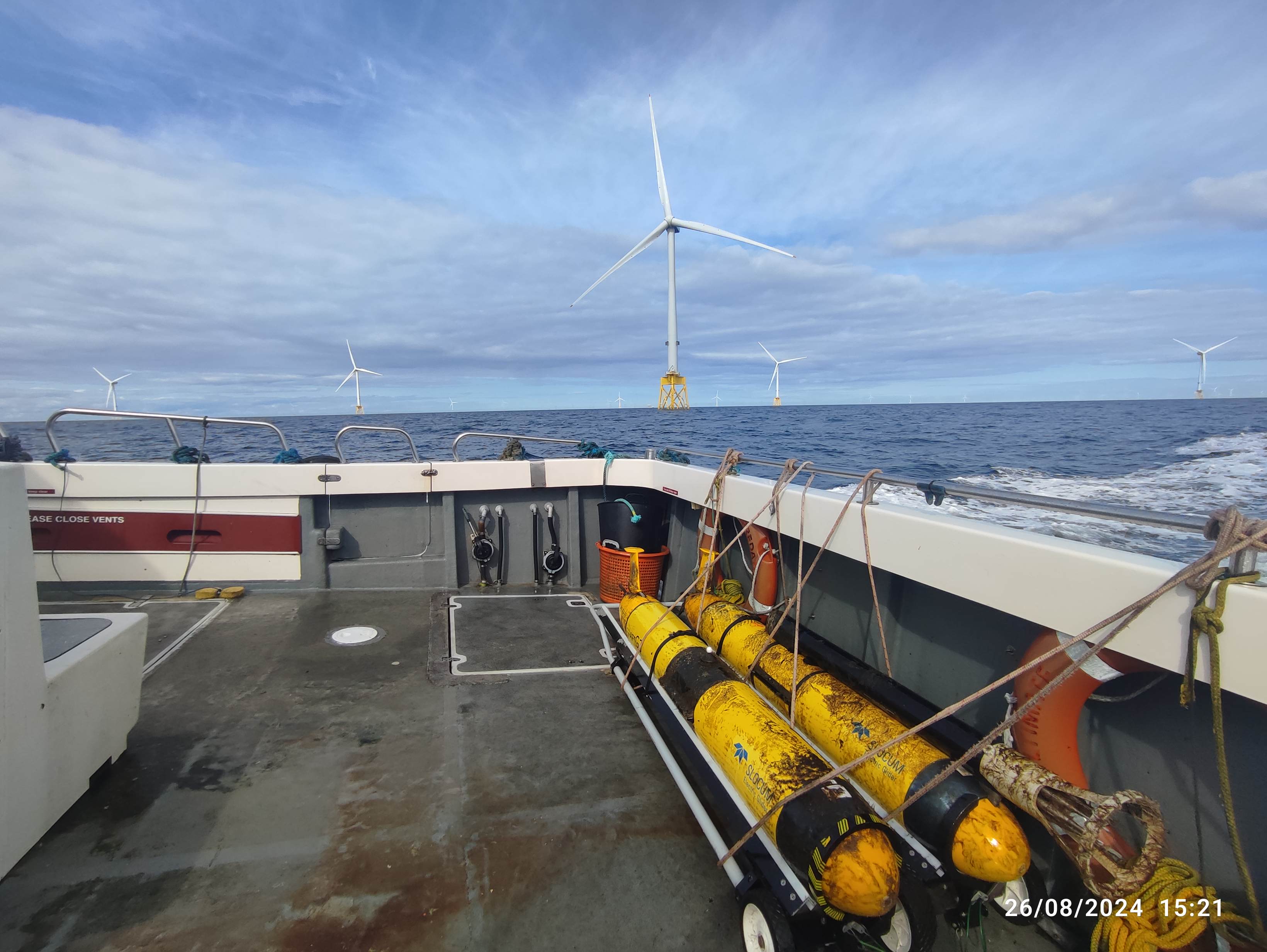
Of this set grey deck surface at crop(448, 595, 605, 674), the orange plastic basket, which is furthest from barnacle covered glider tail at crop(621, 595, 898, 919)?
the orange plastic basket

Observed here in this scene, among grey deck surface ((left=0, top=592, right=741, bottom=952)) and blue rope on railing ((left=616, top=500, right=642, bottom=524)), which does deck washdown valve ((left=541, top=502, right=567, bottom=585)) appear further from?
grey deck surface ((left=0, top=592, right=741, bottom=952))

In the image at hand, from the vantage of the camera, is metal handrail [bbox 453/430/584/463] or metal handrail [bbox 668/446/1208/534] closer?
metal handrail [bbox 668/446/1208/534]

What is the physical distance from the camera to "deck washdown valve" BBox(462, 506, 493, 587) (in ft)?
19.7

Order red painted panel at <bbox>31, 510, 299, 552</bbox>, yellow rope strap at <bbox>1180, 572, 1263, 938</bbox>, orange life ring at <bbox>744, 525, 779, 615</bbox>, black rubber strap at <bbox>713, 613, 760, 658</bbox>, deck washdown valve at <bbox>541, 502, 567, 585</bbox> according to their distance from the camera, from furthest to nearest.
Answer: deck washdown valve at <bbox>541, 502, 567, 585</bbox>, red painted panel at <bbox>31, 510, 299, 552</bbox>, orange life ring at <bbox>744, 525, 779, 615</bbox>, black rubber strap at <bbox>713, 613, 760, 658</bbox>, yellow rope strap at <bbox>1180, 572, 1263, 938</bbox>

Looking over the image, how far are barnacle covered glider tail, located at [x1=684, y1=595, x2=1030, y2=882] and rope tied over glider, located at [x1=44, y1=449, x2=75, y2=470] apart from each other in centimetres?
592

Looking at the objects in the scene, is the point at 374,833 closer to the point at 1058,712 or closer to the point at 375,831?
the point at 375,831

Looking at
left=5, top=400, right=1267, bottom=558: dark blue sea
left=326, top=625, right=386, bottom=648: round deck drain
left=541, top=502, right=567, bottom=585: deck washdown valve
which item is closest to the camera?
left=326, top=625, right=386, bottom=648: round deck drain

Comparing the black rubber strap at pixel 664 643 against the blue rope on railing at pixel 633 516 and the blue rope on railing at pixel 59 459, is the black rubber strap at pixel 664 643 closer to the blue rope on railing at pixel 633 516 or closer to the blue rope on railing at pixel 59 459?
the blue rope on railing at pixel 633 516

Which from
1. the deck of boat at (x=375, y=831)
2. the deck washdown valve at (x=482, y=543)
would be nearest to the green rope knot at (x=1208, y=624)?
the deck of boat at (x=375, y=831)

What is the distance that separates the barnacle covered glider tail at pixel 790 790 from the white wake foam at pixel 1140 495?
62.1 inches

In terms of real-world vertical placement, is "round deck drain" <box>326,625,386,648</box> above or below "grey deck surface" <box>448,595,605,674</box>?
above

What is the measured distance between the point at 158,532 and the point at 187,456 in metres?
0.74

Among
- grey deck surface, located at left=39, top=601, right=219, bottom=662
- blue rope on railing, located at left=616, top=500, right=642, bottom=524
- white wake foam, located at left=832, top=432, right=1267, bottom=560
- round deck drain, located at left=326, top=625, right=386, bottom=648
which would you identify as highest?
blue rope on railing, located at left=616, top=500, right=642, bottom=524

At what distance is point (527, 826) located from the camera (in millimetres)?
2680
